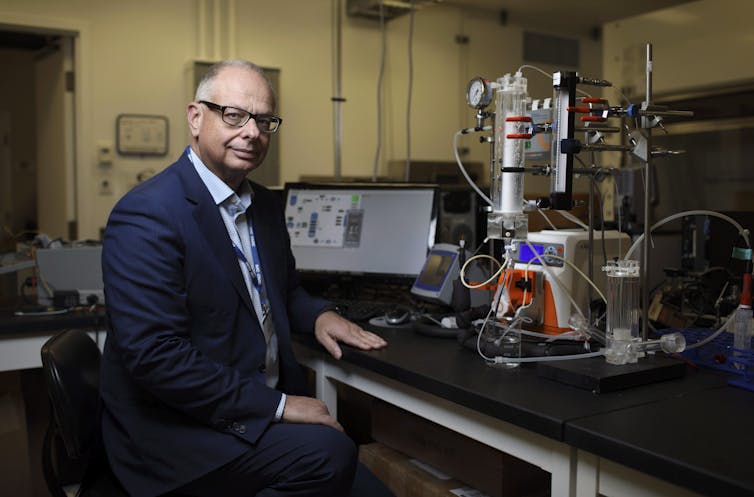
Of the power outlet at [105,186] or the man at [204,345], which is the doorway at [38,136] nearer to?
the power outlet at [105,186]

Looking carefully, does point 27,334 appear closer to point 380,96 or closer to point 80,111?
point 80,111

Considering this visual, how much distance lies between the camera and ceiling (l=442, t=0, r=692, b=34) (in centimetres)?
541

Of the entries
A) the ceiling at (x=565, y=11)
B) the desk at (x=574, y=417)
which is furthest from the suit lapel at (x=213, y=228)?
the ceiling at (x=565, y=11)

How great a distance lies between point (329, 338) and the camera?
184cm

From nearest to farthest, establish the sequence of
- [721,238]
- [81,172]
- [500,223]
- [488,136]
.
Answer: [500,223], [488,136], [721,238], [81,172]

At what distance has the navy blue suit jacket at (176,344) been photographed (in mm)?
1436

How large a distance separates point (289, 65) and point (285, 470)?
3.62m

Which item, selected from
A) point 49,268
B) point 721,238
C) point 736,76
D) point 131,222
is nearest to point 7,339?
point 49,268

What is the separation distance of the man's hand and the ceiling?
3.99 metres

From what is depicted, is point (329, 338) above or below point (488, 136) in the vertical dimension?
below

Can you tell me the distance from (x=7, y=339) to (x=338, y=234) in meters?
1.11

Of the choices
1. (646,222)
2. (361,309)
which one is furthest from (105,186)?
(646,222)

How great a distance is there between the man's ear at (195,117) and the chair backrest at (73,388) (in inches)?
22.8

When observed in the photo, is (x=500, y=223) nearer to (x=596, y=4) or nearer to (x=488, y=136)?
(x=488, y=136)
